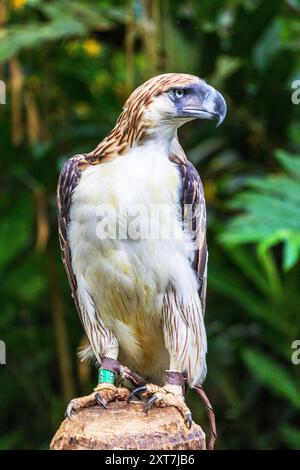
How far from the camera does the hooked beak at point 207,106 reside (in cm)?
367

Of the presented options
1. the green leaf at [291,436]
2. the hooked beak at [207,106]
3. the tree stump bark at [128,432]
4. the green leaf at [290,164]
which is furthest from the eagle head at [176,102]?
the green leaf at [291,436]

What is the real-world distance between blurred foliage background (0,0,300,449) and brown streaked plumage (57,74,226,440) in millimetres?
2127

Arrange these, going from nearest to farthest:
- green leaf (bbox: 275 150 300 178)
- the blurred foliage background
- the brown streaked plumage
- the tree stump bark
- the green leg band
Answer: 1. the tree stump bark
2. the brown streaked plumage
3. the green leg band
4. green leaf (bbox: 275 150 300 178)
5. the blurred foliage background

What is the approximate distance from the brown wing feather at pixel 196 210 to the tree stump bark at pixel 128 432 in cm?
78

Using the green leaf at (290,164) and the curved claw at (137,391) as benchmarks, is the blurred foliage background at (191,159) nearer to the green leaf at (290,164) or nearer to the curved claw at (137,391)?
the green leaf at (290,164)

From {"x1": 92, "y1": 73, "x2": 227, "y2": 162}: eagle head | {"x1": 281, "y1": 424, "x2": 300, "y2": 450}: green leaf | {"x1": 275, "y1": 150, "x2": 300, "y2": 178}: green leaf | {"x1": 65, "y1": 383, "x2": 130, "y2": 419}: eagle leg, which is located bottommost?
{"x1": 281, "y1": 424, "x2": 300, "y2": 450}: green leaf

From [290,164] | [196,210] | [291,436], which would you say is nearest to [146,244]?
[196,210]

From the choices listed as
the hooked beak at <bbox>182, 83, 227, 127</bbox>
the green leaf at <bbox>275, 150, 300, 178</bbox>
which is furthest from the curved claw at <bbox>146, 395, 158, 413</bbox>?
the green leaf at <bbox>275, 150, 300, 178</bbox>

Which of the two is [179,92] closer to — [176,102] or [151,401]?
[176,102]

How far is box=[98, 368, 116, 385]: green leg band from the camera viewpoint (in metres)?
3.89

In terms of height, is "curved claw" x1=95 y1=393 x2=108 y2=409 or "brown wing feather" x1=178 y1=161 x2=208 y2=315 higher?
"brown wing feather" x1=178 y1=161 x2=208 y2=315

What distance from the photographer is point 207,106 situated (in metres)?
3.68

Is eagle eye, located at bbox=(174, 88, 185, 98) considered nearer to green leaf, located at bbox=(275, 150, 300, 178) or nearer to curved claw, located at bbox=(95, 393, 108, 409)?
curved claw, located at bbox=(95, 393, 108, 409)

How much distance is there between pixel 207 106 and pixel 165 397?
1.19 meters
